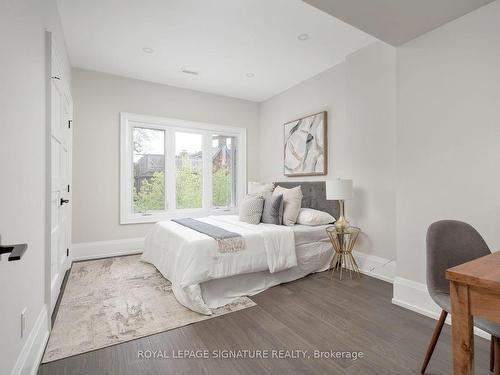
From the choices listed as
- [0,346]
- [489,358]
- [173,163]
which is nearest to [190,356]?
[0,346]

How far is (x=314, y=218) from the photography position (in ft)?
11.1

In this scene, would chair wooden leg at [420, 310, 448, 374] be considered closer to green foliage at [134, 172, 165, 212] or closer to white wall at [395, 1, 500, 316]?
white wall at [395, 1, 500, 316]

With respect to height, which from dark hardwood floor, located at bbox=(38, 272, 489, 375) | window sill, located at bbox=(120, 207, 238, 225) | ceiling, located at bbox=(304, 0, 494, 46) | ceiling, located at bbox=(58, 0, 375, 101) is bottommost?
dark hardwood floor, located at bbox=(38, 272, 489, 375)

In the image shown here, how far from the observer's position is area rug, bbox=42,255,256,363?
6.22 ft

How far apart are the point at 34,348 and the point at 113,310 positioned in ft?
2.50

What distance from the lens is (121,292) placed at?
2709mm

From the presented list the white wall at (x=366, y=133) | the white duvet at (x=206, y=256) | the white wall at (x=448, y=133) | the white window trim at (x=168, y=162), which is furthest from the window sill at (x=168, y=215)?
the white wall at (x=448, y=133)

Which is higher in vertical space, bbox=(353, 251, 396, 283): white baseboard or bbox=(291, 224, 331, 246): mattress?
bbox=(291, 224, 331, 246): mattress

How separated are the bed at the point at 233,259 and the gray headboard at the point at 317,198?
0.02 meters

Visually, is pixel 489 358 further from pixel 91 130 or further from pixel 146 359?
pixel 91 130

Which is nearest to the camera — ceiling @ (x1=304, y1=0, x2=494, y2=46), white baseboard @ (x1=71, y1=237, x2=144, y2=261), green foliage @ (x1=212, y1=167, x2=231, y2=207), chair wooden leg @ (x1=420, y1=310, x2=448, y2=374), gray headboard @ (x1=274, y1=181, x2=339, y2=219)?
chair wooden leg @ (x1=420, y1=310, x2=448, y2=374)

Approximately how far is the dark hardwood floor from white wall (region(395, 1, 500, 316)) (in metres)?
0.46

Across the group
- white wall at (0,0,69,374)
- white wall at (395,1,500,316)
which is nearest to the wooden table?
white wall at (395,1,500,316)

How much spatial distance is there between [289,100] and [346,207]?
2.22 m
